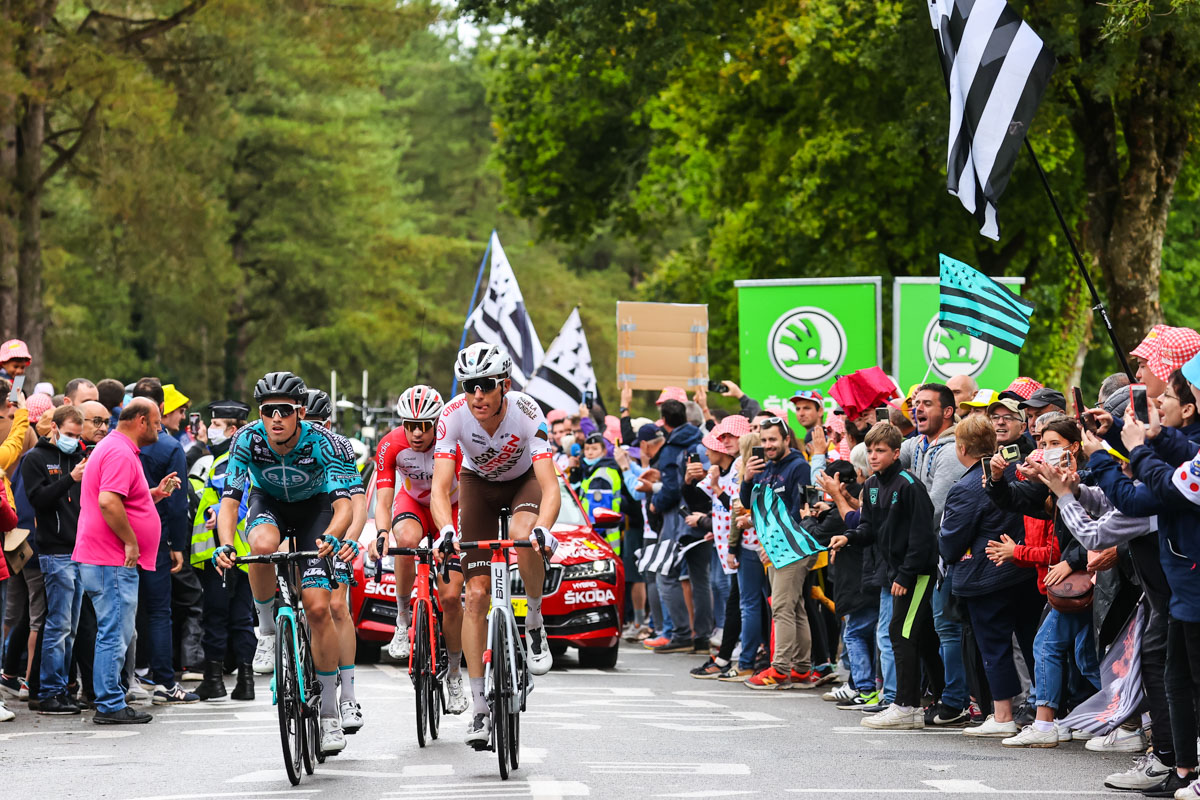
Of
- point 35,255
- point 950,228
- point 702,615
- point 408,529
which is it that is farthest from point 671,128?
point 408,529

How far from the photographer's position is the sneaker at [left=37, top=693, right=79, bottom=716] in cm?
1293

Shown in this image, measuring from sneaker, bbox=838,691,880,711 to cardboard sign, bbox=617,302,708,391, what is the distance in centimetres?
994

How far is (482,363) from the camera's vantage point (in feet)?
32.6

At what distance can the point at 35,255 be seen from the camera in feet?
108

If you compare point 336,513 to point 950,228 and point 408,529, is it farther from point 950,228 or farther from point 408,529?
point 950,228

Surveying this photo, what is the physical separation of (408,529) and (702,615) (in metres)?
6.48

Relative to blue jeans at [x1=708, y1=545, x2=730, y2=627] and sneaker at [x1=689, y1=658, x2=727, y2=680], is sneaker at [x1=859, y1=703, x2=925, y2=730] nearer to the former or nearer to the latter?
sneaker at [x1=689, y1=658, x2=727, y2=680]

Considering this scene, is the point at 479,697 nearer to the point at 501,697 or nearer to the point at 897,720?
the point at 501,697

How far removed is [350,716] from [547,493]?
179 centimetres

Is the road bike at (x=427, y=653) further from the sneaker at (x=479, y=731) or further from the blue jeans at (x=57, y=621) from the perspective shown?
the blue jeans at (x=57, y=621)

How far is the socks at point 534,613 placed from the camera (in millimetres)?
9992

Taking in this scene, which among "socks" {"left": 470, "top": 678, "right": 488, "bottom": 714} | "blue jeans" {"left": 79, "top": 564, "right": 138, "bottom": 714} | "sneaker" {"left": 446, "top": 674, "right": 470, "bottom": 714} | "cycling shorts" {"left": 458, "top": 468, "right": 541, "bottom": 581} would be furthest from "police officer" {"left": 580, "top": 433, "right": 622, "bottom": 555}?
"socks" {"left": 470, "top": 678, "right": 488, "bottom": 714}

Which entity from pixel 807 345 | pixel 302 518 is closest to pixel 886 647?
pixel 302 518

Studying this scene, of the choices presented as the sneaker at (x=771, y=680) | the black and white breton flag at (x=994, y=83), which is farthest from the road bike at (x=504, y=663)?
the sneaker at (x=771, y=680)
